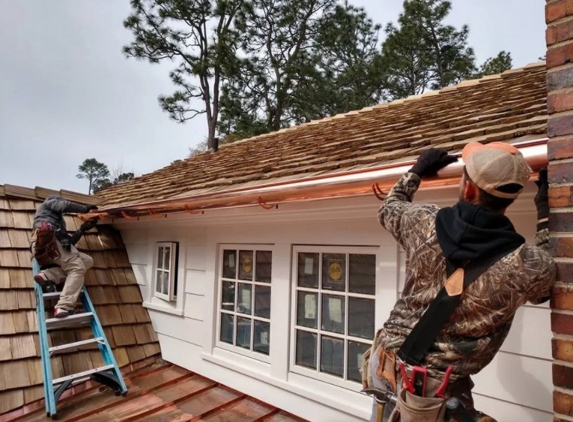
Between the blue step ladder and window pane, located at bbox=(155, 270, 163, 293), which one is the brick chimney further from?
window pane, located at bbox=(155, 270, 163, 293)

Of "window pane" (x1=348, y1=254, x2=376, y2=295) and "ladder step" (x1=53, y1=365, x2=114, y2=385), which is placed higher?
"window pane" (x1=348, y1=254, x2=376, y2=295)

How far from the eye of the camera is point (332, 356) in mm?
3018

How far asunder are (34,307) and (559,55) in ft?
16.2

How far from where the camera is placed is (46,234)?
13.5 feet

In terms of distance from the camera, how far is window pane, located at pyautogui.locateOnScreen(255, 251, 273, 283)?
3580mm

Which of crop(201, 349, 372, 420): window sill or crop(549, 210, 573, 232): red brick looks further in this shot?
crop(201, 349, 372, 420): window sill

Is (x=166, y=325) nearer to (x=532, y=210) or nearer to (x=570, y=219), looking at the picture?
(x=532, y=210)

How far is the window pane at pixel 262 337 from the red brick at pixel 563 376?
2520 mm

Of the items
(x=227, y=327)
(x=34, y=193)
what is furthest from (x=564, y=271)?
(x=34, y=193)

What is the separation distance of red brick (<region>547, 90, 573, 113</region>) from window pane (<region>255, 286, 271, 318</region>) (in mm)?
2680

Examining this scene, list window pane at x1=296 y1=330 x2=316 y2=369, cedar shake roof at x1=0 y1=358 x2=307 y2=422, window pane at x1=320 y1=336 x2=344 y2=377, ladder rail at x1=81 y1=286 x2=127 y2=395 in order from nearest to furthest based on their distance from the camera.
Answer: window pane at x1=320 y1=336 x2=344 y2=377, window pane at x1=296 y1=330 x2=316 y2=369, cedar shake roof at x1=0 y1=358 x2=307 y2=422, ladder rail at x1=81 y1=286 x2=127 y2=395

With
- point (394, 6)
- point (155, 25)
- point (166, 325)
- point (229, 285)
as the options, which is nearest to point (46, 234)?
point (166, 325)

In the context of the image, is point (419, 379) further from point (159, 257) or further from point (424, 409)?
point (159, 257)

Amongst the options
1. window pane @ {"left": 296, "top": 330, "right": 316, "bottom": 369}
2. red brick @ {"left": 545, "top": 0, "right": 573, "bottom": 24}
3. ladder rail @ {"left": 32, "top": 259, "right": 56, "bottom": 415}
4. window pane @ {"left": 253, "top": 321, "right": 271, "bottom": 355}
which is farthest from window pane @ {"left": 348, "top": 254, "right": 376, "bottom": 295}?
ladder rail @ {"left": 32, "top": 259, "right": 56, "bottom": 415}
